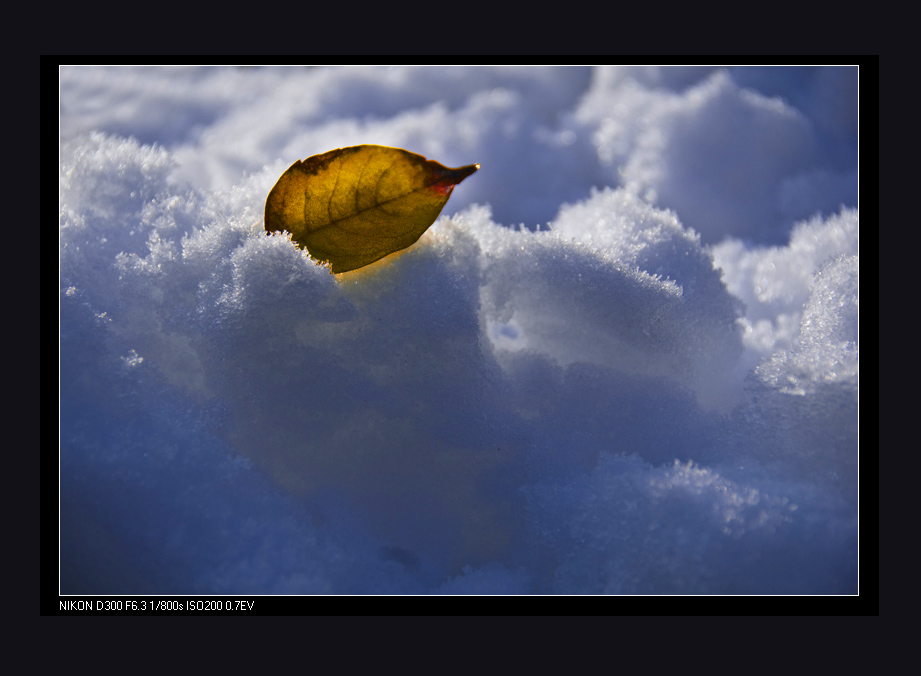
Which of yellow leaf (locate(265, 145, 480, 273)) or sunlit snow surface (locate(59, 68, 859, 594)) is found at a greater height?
yellow leaf (locate(265, 145, 480, 273))

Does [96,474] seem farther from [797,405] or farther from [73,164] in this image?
[797,405]

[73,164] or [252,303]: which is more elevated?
[73,164]

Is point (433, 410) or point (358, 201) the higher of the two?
point (358, 201)
